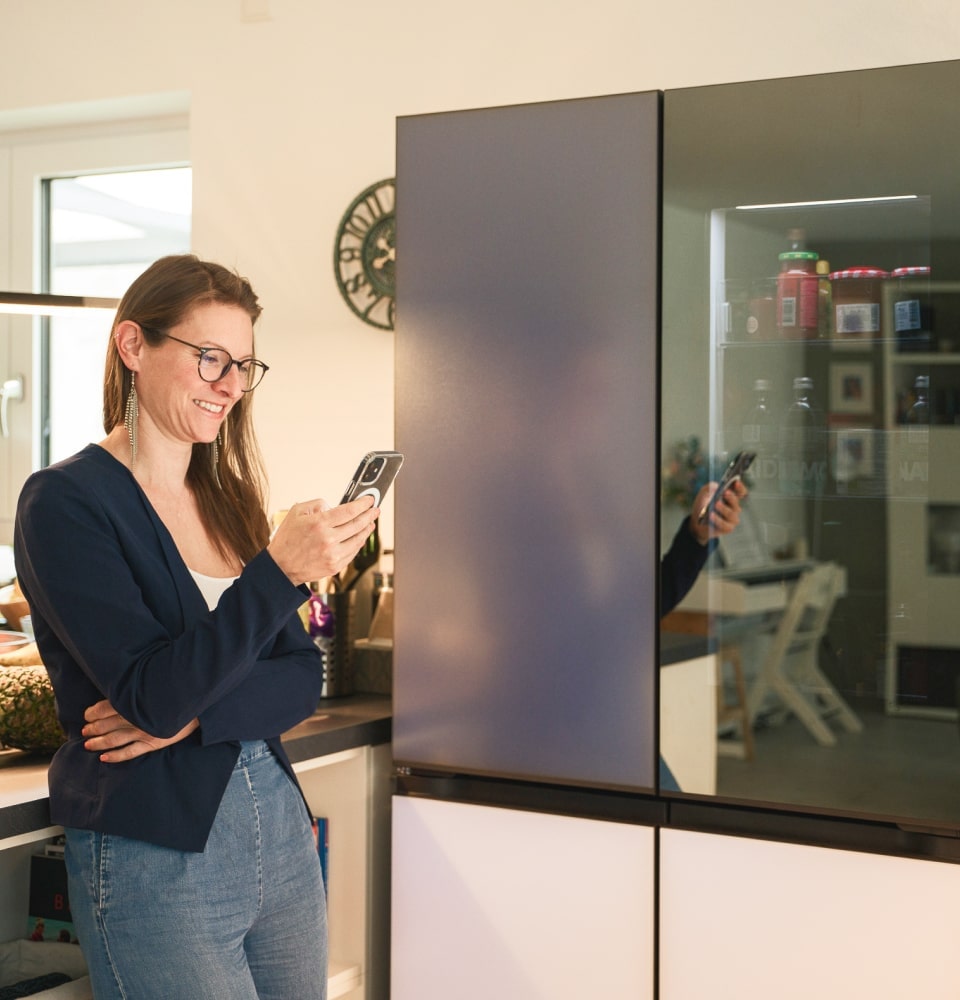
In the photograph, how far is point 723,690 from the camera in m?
1.94

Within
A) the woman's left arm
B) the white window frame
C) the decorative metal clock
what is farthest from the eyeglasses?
the white window frame

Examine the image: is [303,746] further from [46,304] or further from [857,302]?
[857,302]

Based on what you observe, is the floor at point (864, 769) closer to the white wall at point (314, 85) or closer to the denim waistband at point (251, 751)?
the denim waistband at point (251, 751)

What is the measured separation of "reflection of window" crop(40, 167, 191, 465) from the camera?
3164 mm

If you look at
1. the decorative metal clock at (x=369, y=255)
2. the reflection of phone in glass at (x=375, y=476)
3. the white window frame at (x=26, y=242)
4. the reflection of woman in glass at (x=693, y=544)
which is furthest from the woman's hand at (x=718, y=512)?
the white window frame at (x=26, y=242)

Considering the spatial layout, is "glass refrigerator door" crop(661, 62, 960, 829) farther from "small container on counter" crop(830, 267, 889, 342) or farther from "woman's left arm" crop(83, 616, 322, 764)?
"woman's left arm" crop(83, 616, 322, 764)

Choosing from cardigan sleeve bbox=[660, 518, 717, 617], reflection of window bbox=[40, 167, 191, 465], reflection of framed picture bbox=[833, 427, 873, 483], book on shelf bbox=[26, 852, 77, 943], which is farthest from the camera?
reflection of window bbox=[40, 167, 191, 465]

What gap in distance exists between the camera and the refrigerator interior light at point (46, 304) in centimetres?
217

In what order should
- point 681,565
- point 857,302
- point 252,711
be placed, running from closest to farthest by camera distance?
point 252,711
point 857,302
point 681,565

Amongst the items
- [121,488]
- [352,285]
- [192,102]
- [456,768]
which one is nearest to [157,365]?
[121,488]

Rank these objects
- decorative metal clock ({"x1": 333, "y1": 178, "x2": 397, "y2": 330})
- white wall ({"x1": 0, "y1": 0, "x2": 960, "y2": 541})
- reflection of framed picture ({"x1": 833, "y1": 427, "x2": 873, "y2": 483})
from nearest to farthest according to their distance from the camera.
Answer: reflection of framed picture ({"x1": 833, "y1": 427, "x2": 873, "y2": 483})
white wall ({"x1": 0, "y1": 0, "x2": 960, "y2": 541})
decorative metal clock ({"x1": 333, "y1": 178, "x2": 397, "y2": 330})

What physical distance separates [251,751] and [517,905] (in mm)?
718

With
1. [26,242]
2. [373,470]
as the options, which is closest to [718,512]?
[373,470]

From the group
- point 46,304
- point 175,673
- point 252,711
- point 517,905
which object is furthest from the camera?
point 46,304
